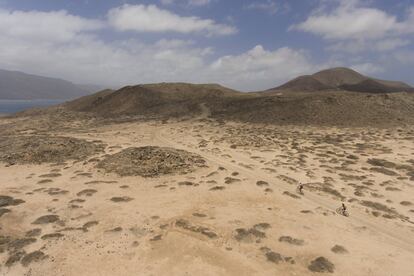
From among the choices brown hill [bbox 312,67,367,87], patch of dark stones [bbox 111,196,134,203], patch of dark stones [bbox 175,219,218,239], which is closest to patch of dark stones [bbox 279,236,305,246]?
patch of dark stones [bbox 175,219,218,239]

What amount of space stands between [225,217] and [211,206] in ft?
4.64

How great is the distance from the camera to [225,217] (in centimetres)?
1528

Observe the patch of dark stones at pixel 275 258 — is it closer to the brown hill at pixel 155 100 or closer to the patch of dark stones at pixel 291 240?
the patch of dark stones at pixel 291 240

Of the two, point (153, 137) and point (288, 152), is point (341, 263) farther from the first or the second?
point (153, 137)

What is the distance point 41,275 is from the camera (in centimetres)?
1102

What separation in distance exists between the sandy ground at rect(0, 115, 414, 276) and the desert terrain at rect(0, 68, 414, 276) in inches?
2.5

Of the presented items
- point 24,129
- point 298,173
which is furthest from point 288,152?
point 24,129

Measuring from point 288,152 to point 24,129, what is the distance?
118ft

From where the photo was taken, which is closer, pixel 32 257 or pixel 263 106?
pixel 32 257

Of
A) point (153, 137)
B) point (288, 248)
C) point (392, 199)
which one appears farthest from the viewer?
point (153, 137)

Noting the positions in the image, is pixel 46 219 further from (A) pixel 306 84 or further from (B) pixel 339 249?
(A) pixel 306 84

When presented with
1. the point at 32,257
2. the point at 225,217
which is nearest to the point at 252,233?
the point at 225,217

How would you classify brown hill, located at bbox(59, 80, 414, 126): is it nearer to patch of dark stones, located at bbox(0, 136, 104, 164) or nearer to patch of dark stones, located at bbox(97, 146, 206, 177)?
patch of dark stones, located at bbox(97, 146, 206, 177)

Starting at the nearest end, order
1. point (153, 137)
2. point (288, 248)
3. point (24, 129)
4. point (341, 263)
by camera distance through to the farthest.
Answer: point (341, 263) → point (288, 248) → point (153, 137) → point (24, 129)
